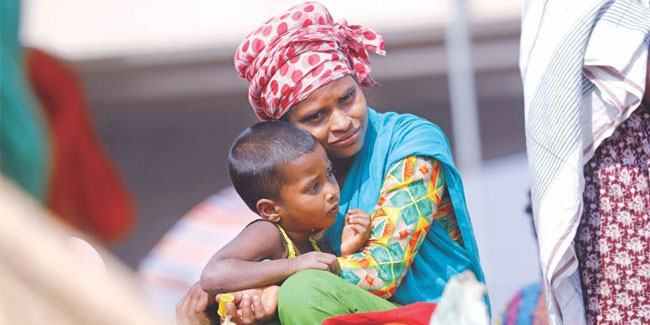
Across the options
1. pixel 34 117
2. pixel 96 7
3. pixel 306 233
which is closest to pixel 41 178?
pixel 34 117

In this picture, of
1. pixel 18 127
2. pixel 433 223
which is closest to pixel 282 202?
pixel 433 223

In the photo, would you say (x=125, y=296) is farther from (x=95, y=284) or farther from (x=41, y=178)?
(x=41, y=178)

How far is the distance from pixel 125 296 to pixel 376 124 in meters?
2.15

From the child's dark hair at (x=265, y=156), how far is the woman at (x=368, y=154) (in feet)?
0.44

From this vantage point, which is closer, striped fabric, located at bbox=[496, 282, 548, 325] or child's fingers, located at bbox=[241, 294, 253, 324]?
child's fingers, located at bbox=[241, 294, 253, 324]

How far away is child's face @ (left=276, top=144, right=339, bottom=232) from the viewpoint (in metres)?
2.80

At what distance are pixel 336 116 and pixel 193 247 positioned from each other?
376 centimetres

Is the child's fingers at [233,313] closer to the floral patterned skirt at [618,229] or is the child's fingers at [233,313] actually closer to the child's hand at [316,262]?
the child's hand at [316,262]

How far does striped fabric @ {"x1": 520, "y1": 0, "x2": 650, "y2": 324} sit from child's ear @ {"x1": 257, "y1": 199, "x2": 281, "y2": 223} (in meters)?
0.79

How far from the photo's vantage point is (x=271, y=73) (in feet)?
10.0

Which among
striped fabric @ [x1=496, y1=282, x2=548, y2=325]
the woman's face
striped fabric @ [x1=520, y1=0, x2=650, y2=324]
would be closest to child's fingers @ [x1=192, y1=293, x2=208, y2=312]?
the woman's face

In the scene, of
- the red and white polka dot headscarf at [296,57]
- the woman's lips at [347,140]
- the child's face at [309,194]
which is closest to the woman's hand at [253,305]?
the child's face at [309,194]

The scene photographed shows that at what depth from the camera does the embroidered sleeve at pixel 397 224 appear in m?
2.76

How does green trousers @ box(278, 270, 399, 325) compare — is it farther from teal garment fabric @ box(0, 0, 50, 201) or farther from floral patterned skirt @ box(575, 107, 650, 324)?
teal garment fabric @ box(0, 0, 50, 201)
